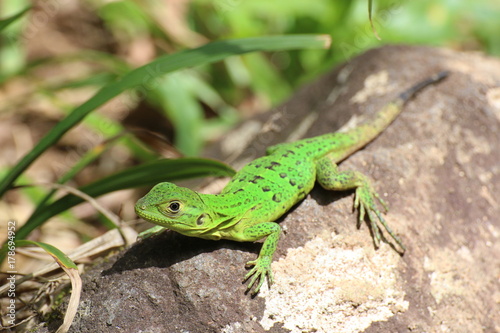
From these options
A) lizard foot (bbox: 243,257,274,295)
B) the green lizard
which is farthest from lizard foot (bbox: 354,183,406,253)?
lizard foot (bbox: 243,257,274,295)

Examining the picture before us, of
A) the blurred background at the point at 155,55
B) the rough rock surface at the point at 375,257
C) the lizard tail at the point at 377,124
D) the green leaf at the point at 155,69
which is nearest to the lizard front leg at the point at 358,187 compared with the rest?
the rough rock surface at the point at 375,257

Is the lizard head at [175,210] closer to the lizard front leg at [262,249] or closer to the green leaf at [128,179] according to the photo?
the lizard front leg at [262,249]

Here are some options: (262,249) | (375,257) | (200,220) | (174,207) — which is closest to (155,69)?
(174,207)

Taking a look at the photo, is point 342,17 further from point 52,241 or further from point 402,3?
point 52,241

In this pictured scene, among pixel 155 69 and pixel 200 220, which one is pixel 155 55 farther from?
pixel 200 220

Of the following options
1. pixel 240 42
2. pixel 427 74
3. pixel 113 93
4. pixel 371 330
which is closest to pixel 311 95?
pixel 427 74

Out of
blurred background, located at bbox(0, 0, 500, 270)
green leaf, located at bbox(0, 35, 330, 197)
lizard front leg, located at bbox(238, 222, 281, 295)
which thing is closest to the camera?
lizard front leg, located at bbox(238, 222, 281, 295)

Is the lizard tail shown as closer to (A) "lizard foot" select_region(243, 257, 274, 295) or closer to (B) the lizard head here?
(A) "lizard foot" select_region(243, 257, 274, 295)

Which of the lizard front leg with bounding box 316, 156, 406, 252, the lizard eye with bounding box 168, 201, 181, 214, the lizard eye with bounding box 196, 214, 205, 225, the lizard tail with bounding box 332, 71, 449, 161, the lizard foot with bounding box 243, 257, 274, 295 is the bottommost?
the lizard foot with bounding box 243, 257, 274, 295
